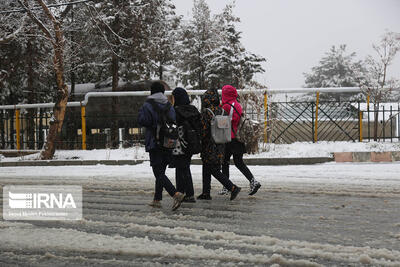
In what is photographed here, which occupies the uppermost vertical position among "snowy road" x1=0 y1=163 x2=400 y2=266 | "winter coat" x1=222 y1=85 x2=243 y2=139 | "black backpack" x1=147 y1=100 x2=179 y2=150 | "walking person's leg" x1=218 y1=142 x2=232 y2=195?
"winter coat" x1=222 y1=85 x2=243 y2=139

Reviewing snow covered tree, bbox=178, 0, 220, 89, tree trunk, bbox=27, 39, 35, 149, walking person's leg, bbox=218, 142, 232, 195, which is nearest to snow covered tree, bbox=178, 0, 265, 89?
snow covered tree, bbox=178, 0, 220, 89

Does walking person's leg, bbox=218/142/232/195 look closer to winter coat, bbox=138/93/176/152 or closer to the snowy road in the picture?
the snowy road

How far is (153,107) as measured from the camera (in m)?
5.68

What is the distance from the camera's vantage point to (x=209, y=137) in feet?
20.5

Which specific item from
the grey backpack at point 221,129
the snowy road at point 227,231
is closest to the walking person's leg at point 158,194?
the snowy road at point 227,231

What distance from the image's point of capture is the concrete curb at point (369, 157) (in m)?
11.2

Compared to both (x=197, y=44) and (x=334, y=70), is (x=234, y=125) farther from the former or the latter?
(x=334, y=70)

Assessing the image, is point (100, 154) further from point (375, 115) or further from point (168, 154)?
point (375, 115)

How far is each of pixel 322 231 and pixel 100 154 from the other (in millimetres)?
9935

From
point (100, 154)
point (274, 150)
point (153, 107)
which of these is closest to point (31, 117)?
point (100, 154)

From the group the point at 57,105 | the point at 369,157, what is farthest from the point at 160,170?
the point at 57,105

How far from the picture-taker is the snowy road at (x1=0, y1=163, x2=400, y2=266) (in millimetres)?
3455

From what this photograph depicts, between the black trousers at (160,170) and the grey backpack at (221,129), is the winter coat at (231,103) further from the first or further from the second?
the black trousers at (160,170)

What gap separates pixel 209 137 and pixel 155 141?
99 cm
